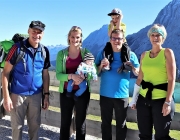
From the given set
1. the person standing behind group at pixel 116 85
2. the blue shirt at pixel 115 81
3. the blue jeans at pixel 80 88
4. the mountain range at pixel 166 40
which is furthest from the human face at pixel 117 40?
the mountain range at pixel 166 40

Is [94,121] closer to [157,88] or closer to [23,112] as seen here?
[23,112]

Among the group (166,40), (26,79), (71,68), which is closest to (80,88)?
(71,68)

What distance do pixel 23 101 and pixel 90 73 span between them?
1136mm

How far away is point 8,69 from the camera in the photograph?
3414 millimetres

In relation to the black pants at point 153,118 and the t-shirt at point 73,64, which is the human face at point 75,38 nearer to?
the t-shirt at point 73,64

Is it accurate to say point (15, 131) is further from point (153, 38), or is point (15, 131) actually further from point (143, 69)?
point (153, 38)

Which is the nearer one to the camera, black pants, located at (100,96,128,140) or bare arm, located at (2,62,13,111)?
bare arm, located at (2,62,13,111)

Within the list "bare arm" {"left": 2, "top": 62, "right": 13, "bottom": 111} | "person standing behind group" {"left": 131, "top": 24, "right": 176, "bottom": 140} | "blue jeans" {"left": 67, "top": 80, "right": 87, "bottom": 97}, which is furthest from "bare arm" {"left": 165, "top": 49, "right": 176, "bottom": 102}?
"bare arm" {"left": 2, "top": 62, "right": 13, "bottom": 111}

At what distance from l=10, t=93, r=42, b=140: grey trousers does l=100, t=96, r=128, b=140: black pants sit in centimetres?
107

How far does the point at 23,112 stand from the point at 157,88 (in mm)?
2072

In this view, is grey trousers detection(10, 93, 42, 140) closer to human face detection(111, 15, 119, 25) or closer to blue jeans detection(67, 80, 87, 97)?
blue jeans detection(67, 80, 87, 97)

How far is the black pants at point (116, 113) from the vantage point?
3631 mm

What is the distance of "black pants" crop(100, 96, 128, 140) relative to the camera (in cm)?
363

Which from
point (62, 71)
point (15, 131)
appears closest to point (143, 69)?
point (62, 71)
